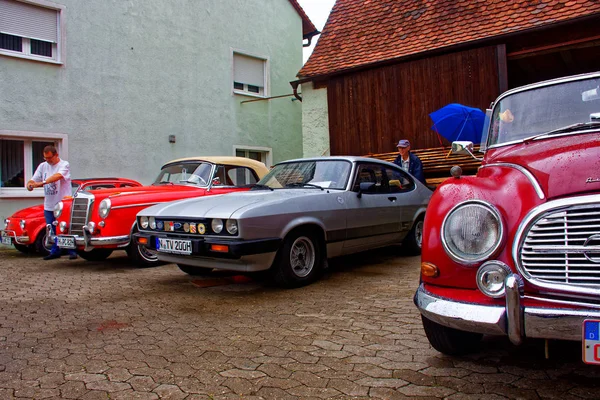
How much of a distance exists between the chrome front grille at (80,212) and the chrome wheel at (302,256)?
3037 millimetres

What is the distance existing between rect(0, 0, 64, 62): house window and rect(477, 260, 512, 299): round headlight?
10.9 metres

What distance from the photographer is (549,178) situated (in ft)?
7.48

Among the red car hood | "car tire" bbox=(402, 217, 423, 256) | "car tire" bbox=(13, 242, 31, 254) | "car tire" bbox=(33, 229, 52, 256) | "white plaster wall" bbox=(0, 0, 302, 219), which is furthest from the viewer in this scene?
"white plaster wall" bbox=(0, 0, 302, 219)

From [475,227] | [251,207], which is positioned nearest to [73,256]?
[251,207]

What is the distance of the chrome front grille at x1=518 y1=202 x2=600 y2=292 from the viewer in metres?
2.01

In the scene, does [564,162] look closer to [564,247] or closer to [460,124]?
[564,247]

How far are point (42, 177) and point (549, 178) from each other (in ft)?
24.4

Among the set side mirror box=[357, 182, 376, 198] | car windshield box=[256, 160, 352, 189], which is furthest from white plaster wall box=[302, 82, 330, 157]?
side mirror box=[357, 182, 376, 198]

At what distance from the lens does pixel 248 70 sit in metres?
14.8

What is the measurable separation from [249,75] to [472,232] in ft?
43.9

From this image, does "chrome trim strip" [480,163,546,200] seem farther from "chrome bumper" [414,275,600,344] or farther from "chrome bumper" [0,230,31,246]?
"chrome bumper" [0,230,31,246]

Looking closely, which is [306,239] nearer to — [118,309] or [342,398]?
[118,309]

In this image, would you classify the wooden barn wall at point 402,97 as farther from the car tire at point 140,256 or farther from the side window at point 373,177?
the car tire at point 140,256

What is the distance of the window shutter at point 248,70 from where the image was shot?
14.5 meters
